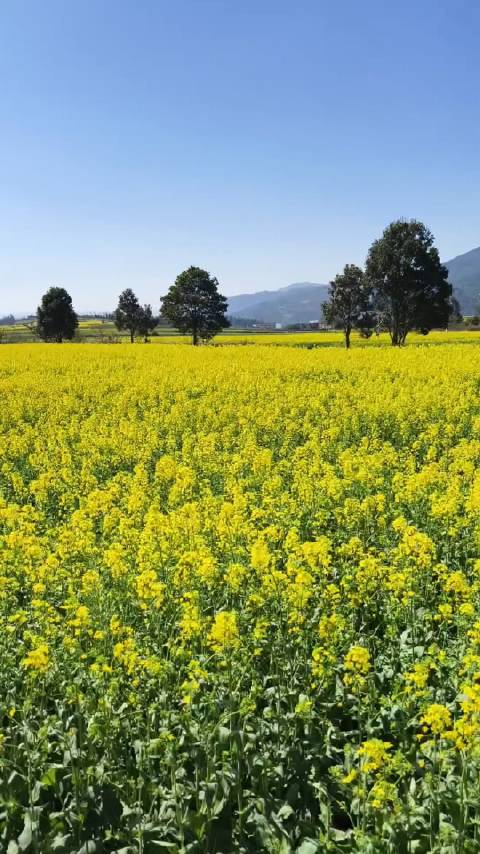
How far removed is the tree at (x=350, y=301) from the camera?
202 feet

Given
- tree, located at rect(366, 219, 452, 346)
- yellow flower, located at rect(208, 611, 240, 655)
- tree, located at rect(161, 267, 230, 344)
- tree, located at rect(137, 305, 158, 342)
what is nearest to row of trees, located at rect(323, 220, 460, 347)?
tree, located at rect(366, 219, 452, 346)

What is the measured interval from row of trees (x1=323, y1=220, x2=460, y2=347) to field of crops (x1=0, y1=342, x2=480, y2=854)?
52079 mm

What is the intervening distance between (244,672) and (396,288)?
195ft

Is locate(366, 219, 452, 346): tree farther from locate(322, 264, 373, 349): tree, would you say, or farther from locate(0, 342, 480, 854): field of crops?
locate(0, 342, 480, 854): field of crops

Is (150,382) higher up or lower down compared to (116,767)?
higher up

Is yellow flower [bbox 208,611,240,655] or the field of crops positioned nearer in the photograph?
the field of crops

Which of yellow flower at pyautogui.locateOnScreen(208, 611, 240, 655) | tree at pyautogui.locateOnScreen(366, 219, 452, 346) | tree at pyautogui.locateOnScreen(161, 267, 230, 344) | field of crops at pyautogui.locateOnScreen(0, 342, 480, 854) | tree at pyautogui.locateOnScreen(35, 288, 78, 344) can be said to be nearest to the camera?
field of crops at pyautogui.locateOnScreen(0, 342, 480, 854)

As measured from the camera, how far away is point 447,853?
140 inches

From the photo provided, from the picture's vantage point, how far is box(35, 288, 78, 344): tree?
93.9m

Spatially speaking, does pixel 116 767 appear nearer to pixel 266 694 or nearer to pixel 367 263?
pixel 266 694

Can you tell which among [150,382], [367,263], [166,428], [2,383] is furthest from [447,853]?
[367,263]

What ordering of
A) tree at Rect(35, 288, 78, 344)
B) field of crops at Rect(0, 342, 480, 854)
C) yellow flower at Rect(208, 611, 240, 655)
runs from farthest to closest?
tree at Rect(35, 288, 78, 344)
yellow flower at Rect(208, 611, 240, 655)
field of crops at Rect(0, 342, 480, 854)

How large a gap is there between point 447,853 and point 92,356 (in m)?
39.8

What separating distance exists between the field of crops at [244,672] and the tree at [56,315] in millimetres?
88118
